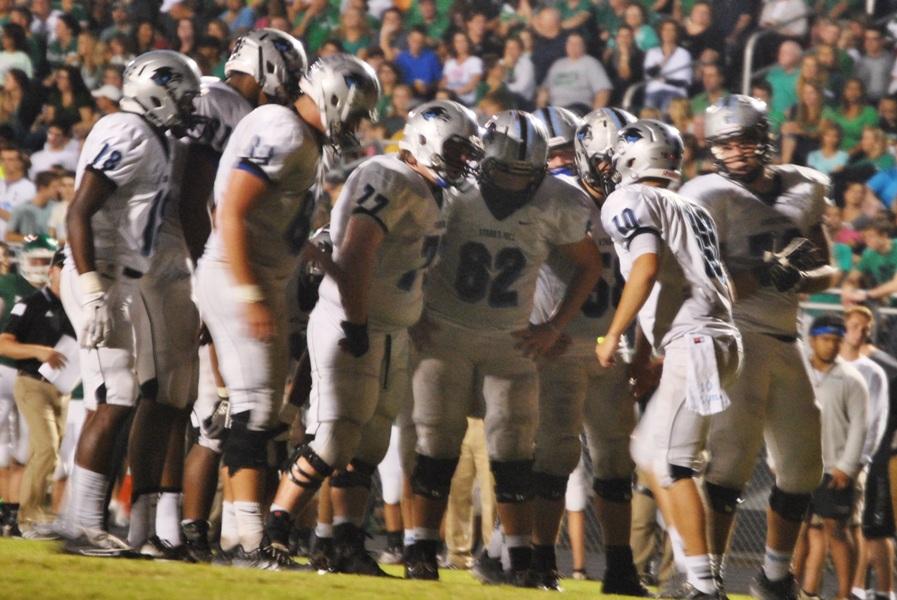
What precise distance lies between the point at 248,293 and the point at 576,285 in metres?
1.77

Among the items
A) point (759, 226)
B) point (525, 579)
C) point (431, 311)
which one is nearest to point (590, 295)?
point (431, 311)

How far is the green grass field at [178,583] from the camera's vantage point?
4.73 m

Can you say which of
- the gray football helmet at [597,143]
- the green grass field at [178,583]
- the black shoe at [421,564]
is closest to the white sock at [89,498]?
the green grass field at [178,583]

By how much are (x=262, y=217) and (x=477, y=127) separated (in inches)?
43.9

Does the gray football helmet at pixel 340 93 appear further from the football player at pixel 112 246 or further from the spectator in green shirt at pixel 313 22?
the spectator in green shirt at pixel 313 22

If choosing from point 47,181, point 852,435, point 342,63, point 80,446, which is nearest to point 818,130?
point 852,435

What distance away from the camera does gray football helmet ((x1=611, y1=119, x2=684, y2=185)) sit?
20.2 feet

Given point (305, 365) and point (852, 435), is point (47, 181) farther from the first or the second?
point (852, 435)

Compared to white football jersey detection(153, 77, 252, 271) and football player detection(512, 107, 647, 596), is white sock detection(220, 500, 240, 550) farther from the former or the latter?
football player detection(512, 107, 647, 596)

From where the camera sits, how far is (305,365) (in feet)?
24.0

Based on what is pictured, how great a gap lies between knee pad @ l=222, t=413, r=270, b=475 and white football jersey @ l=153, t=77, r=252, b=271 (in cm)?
86

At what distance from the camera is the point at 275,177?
578 centimetres

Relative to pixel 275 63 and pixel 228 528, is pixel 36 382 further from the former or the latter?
pixel 275 63

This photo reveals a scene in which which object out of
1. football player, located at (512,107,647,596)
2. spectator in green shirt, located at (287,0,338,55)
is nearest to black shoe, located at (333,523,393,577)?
football player, located at (512,107,647,596)
